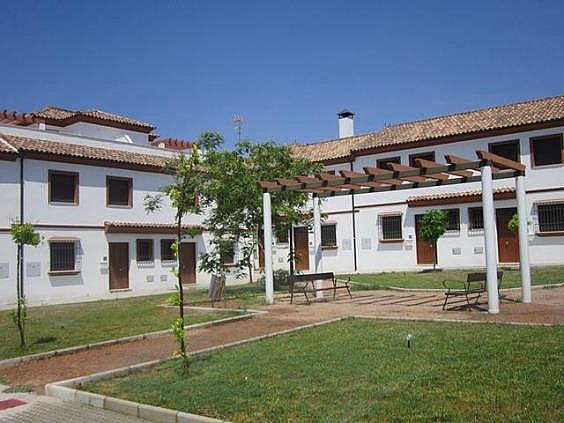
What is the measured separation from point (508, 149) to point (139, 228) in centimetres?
1654

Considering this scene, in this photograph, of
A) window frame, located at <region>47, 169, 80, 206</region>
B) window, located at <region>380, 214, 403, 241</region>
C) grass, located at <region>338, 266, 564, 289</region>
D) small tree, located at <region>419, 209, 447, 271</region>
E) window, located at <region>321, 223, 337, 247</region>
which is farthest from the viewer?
window, located at <region>321, 223, 337, 247</region>

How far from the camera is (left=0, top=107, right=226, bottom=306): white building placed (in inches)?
841

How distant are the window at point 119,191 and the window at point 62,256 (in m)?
2.63

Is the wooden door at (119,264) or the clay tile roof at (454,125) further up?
the clay tile roof at (454,125)

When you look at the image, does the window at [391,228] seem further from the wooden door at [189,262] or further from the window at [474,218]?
the wooden door at [189,262]

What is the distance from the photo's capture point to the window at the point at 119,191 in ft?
81.5

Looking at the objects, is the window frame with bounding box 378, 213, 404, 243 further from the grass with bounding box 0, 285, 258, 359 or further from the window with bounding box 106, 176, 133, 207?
the window with bounding box 106, 176, 133, 207

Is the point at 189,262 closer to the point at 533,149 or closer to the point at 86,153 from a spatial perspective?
the point at 86,153

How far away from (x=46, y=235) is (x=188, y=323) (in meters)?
11.9

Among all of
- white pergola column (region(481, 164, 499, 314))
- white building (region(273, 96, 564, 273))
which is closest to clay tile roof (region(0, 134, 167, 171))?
white building (region(273, 96, 564, 273))

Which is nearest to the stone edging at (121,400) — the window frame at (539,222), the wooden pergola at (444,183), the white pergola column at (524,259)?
the wooden pergola at (444,183)

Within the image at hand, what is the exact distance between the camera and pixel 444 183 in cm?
1447

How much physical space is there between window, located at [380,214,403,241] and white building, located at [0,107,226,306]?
887 cm

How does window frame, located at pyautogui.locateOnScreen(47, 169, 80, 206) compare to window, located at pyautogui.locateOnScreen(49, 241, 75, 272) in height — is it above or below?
above
